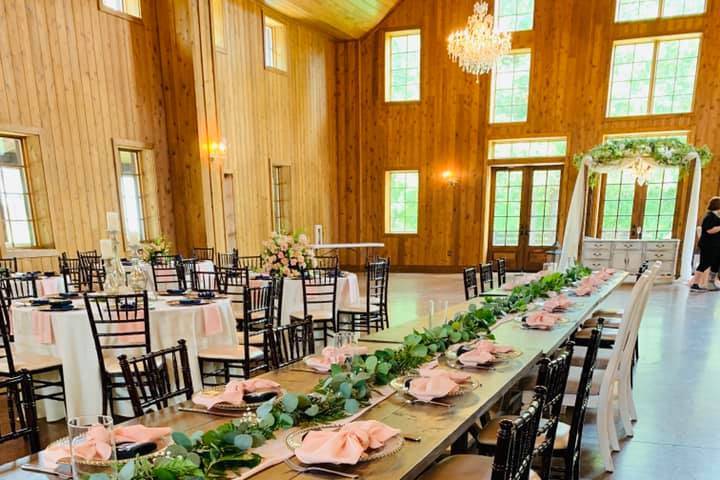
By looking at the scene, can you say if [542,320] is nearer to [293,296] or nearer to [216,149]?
[293,296]

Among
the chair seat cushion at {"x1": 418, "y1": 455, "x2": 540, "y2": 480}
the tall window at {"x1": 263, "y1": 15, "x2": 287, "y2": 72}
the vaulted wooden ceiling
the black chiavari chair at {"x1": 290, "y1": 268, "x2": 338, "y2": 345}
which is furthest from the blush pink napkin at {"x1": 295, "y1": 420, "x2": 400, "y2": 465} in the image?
the vaulted wooden ceiling

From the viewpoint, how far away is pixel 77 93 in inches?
236

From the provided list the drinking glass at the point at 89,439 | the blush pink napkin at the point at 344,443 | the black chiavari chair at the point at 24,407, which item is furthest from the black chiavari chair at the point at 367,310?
the drinking glass at the point at 89,439

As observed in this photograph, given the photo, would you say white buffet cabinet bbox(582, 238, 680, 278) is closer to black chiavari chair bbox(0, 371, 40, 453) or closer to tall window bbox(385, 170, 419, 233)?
tall window bbox(385, 170, 419, 233)

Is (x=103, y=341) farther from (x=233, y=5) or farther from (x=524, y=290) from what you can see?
(x=233, y=5)

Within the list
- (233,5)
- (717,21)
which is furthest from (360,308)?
(717,21)

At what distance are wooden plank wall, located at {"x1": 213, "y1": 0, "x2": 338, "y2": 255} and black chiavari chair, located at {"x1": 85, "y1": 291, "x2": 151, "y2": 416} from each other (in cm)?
433

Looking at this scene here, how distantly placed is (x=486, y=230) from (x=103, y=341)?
8.30 metres

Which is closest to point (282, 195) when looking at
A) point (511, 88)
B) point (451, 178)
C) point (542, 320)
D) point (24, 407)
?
point (451, 178)

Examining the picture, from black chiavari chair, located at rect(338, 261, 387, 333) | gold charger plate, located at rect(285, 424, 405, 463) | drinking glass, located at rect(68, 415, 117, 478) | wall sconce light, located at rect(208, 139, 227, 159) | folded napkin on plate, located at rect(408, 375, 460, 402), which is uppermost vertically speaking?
wall sconce light, located at rect(208, 139, 227, 159)

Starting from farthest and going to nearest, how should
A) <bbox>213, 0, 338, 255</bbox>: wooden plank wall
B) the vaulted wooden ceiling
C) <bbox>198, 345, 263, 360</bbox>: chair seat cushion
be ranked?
the vaulted wooden ceiling → <bbox>213, 0, 338, 255</bbox>: wooden plank wall → <bbox>198, 345, 263, 360</bbox>: chair seat cushion

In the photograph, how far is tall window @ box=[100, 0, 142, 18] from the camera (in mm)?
6309

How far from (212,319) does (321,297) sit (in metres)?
1.55

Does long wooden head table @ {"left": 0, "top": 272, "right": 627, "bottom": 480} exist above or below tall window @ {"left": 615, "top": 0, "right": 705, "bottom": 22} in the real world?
below
